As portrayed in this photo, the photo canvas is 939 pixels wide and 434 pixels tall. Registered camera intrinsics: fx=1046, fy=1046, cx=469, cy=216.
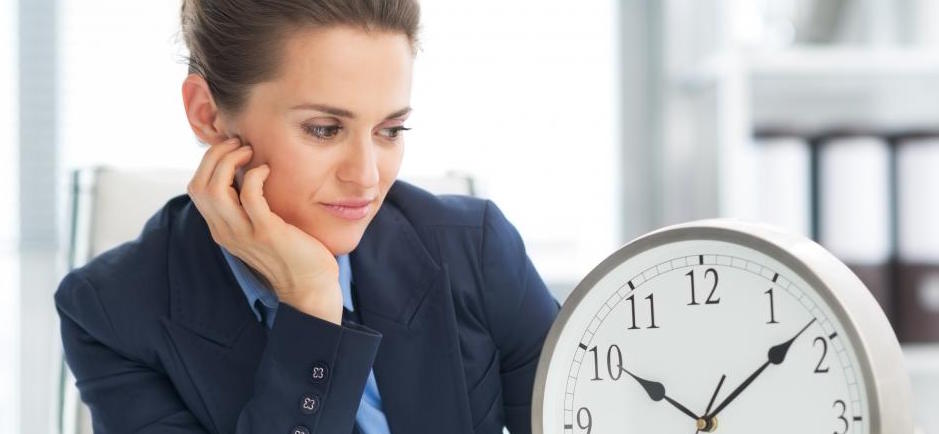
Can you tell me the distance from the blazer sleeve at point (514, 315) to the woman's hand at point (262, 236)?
20 cm

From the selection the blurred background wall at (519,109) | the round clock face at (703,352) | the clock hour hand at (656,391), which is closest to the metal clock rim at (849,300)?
the round clock face at (703,352)

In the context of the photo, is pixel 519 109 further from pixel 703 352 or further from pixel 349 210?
pixel 703 352

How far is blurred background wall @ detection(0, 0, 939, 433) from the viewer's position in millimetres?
2287

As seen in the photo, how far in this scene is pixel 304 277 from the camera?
112 cm

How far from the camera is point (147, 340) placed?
3.85ft

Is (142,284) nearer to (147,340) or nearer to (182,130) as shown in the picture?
(147,340)

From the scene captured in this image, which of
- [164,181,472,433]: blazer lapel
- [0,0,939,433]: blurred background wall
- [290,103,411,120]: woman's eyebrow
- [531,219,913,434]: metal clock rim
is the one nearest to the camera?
[531,219,913,434]: metal clock rim

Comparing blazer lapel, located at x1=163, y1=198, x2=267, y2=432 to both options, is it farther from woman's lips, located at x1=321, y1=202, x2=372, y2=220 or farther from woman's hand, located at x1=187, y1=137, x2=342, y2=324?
woman's lips, located at x1=321, y1=202, x2=372, y2=220

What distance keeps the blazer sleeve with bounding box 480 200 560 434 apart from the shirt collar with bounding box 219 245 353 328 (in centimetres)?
17

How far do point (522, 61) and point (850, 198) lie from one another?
86 cm

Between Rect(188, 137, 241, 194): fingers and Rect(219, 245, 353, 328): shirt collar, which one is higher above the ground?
Rect(188, 137, 241, 194): fingers

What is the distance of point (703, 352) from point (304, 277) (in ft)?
1.49

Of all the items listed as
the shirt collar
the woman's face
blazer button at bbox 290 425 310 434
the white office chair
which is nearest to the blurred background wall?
the white office chair

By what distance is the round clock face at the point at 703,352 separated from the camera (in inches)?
31.4
